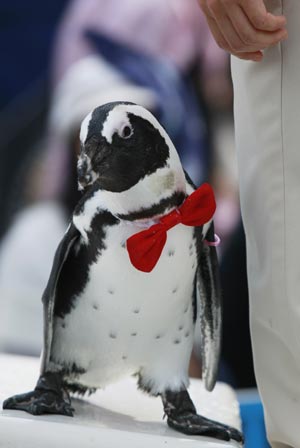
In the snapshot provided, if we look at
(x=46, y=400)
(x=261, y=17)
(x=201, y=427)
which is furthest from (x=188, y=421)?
(x=261, y=17)

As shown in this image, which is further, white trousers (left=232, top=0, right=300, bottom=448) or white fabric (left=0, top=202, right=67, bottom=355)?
white fabric (left=0, top=202, right=67, bottom=355)

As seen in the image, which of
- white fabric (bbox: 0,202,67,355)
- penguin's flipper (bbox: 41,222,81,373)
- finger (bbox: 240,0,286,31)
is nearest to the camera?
finger (bbox: 240,0,286,31)

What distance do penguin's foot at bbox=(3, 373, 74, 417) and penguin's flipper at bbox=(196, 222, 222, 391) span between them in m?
0.14

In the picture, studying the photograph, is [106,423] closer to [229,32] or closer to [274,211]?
[274,211]

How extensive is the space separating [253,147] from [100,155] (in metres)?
0.17

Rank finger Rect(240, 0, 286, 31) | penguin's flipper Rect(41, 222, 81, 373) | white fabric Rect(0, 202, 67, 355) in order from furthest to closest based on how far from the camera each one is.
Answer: white fabric Rect(0, 202, 67, 355)
penguin's flipper Rect(41, 222, 81, 373)
finger Rect(240, 0, 286, 31)

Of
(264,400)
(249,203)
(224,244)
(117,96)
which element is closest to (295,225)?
(249,203)

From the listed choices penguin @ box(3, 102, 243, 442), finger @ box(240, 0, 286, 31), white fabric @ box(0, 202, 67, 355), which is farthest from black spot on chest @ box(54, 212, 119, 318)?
white fabric @ box(0, 202, 67, 355)

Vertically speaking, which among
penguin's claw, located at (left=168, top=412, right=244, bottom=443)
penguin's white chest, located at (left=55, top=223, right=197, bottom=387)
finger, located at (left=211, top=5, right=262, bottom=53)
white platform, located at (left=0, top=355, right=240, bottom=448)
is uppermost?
finger, located at (left=211, top=5, right=262, bottom=53)

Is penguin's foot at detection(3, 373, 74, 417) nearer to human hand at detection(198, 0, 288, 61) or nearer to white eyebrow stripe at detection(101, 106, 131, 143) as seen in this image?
white eyebrow stripe at detection(101, 106, 131, 143)

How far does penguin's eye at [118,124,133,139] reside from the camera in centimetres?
78

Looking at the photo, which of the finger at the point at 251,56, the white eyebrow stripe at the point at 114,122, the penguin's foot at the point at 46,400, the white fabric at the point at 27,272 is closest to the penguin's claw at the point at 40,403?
the penguin's foot at the point at 46,400

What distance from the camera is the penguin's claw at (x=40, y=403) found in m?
0.83

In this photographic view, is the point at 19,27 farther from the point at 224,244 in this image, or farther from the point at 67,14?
the point at 224,244
